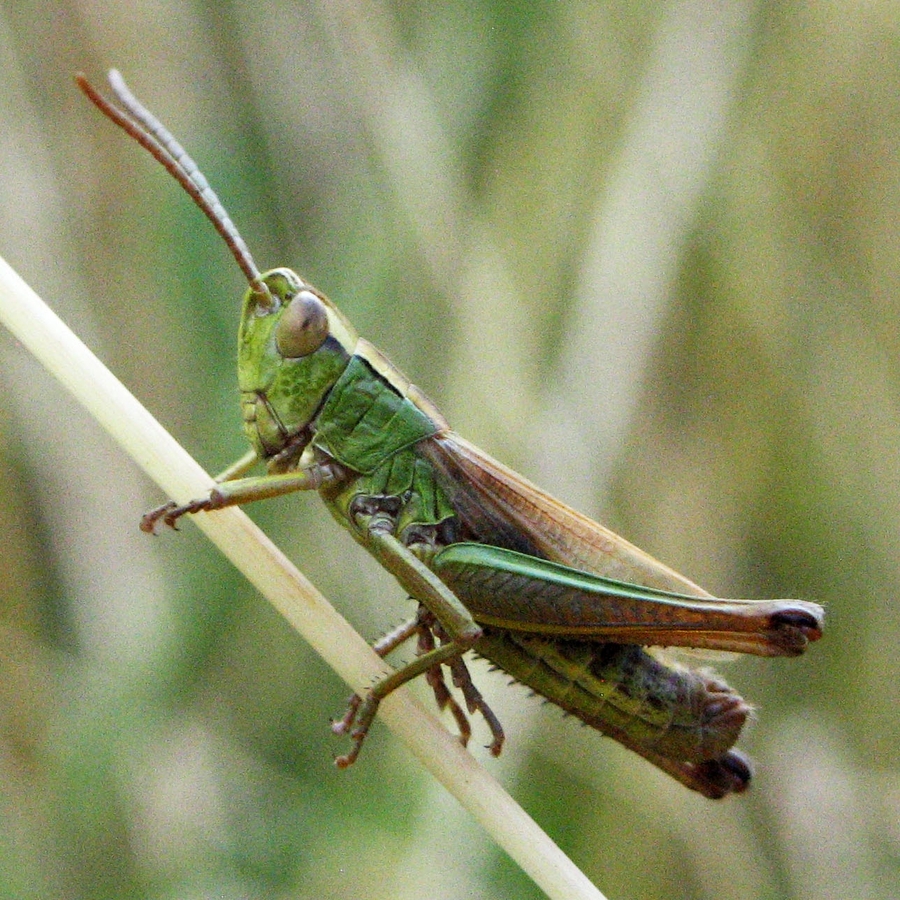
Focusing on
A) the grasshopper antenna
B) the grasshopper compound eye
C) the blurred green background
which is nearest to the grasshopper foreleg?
the grasshopper compound eye

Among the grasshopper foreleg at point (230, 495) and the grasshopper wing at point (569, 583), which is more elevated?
the grasshopper foreleg at point (230, 495)

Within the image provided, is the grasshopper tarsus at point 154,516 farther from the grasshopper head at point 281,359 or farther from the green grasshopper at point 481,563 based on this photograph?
the grasshopper head at point 281,359

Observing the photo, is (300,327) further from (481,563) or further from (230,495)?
(481,563)

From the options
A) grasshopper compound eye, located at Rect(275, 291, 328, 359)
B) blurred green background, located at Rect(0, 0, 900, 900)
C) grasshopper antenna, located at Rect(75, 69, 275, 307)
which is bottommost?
blurred green background, located at Rect(0, 0, 900, 900)

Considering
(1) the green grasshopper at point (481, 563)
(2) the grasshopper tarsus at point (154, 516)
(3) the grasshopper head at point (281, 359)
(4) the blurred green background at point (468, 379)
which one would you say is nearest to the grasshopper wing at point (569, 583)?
(1) the green grasshopper at point (481, 563)

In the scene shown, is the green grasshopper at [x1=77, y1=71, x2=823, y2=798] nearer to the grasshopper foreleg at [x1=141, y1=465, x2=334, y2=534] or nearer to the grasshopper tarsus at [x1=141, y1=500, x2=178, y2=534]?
the grasshopper foreleg at [x1=141, y1=465, x2=334, y2=534]

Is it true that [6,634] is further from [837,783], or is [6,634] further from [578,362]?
[837,783]

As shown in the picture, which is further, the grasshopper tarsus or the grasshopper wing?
the grasshopper wing

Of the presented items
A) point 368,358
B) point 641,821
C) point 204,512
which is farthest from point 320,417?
point 641,821
